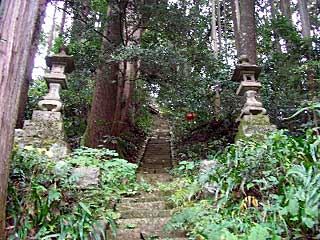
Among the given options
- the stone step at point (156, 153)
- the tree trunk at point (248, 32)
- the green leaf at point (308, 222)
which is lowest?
the green leaf at point (308, 222)

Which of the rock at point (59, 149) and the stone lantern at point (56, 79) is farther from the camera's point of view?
the stone lantern at point (56, 79)

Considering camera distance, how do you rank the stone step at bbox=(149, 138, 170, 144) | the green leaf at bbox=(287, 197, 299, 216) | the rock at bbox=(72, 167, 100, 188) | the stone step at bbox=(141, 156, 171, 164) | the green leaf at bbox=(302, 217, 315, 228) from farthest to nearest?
the stone step at bbox=(149, 138, 170, 144) < the stone step at bbox=(141, 156, 171, 164) < the rock at bbox=(72, 167, 100, 188) < the green leaf at bbox=(287, 197, 299, 216) < the green leaf at bbox=(302, 217, 315, 228)

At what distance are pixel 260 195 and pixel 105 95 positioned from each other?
4842 mm

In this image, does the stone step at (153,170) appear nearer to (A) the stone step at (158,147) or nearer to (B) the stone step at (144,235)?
(A) the stone step at (158,147)

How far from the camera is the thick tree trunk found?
277 centimetres

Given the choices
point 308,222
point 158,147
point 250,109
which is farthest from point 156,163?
point 308,222

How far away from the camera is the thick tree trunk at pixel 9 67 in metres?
2.77

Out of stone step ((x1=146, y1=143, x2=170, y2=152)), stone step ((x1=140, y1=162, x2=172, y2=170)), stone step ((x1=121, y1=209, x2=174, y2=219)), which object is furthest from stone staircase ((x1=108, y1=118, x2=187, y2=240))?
stone step ((x1=146, y1=143, x2=170, y2=152))

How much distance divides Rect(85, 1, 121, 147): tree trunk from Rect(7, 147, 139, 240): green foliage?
10.1 ft

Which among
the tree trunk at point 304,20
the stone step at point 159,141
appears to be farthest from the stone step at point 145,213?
the stone step at point 159,141

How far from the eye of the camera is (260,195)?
3553mm

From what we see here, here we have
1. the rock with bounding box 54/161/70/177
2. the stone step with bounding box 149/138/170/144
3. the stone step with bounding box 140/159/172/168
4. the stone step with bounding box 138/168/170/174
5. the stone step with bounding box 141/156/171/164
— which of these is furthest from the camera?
the stone step with bounding box 149/138/170/144

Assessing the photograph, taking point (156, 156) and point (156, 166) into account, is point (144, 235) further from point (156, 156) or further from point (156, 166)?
point (156, 156)

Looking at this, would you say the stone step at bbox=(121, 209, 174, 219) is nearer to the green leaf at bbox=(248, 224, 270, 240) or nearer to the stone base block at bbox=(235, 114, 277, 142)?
the green leaf at bbox=(248, 224, 270, 240)
